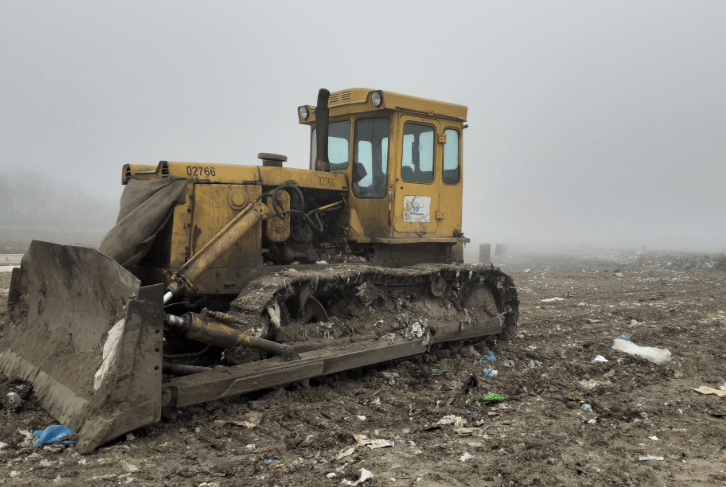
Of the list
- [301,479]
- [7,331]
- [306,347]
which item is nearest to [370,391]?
[306,347]

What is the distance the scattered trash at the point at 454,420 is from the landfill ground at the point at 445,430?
0.05ft

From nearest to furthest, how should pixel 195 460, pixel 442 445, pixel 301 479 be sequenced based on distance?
pixel 301 479 < pixel 195 460 < pixel 442 445

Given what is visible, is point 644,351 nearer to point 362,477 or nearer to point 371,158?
point 371,158

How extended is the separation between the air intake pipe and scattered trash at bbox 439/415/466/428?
308 cm

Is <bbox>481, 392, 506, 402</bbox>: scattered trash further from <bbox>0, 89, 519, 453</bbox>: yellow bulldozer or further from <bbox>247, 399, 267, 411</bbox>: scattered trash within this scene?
<bbox>247, 399, 267, 411</bbox>: scattered trash

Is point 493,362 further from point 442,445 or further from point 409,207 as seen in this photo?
point 442,445

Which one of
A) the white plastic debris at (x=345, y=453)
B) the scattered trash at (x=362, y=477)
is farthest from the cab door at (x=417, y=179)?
the scattered trash at (x=362, y=477)

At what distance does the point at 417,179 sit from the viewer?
6551 mm

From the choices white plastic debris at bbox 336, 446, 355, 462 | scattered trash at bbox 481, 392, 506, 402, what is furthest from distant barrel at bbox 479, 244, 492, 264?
white plastic debris at bbox 336, 446, 355, 462

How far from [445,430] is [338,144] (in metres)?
3.54

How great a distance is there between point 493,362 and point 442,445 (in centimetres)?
269

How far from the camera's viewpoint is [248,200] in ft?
17.6

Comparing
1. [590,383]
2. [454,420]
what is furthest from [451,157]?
[454,420]

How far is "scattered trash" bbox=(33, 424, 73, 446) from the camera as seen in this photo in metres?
3.60
